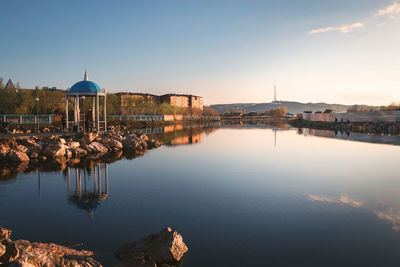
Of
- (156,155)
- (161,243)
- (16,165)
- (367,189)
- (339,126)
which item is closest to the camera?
(161,243)

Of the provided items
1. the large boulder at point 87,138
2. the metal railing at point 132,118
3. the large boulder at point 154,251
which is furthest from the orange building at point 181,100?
the large boulder at point 154,251

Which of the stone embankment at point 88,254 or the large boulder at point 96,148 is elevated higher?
the large boulder at point 96,148

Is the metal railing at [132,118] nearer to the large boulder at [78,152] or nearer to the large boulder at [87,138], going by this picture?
the large boulder at [87,138]

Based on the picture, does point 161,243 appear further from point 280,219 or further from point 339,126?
point 339,126

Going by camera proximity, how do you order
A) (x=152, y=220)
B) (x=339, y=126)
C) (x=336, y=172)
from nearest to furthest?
(x=152, y=220) → (x=336, y=172) → (x=339, y=126)

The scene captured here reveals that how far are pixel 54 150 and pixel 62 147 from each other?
62 cm

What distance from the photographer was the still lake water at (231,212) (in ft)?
23.6

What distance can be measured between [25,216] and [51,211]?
2.68 feet

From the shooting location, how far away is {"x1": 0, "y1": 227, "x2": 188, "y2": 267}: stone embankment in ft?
17.8

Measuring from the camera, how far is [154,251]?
6438 mm

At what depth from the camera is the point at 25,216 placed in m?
9.70

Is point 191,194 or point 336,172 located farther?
point 336,172

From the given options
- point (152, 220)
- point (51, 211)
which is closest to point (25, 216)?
point (51, 211)

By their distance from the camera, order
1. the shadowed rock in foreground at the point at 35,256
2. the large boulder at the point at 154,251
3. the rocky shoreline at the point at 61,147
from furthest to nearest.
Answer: the rocky shoreline at the point at 61,147 < the large boulder at the point at 154,251 < the shadowed rock in foreground at the point at 35,256
